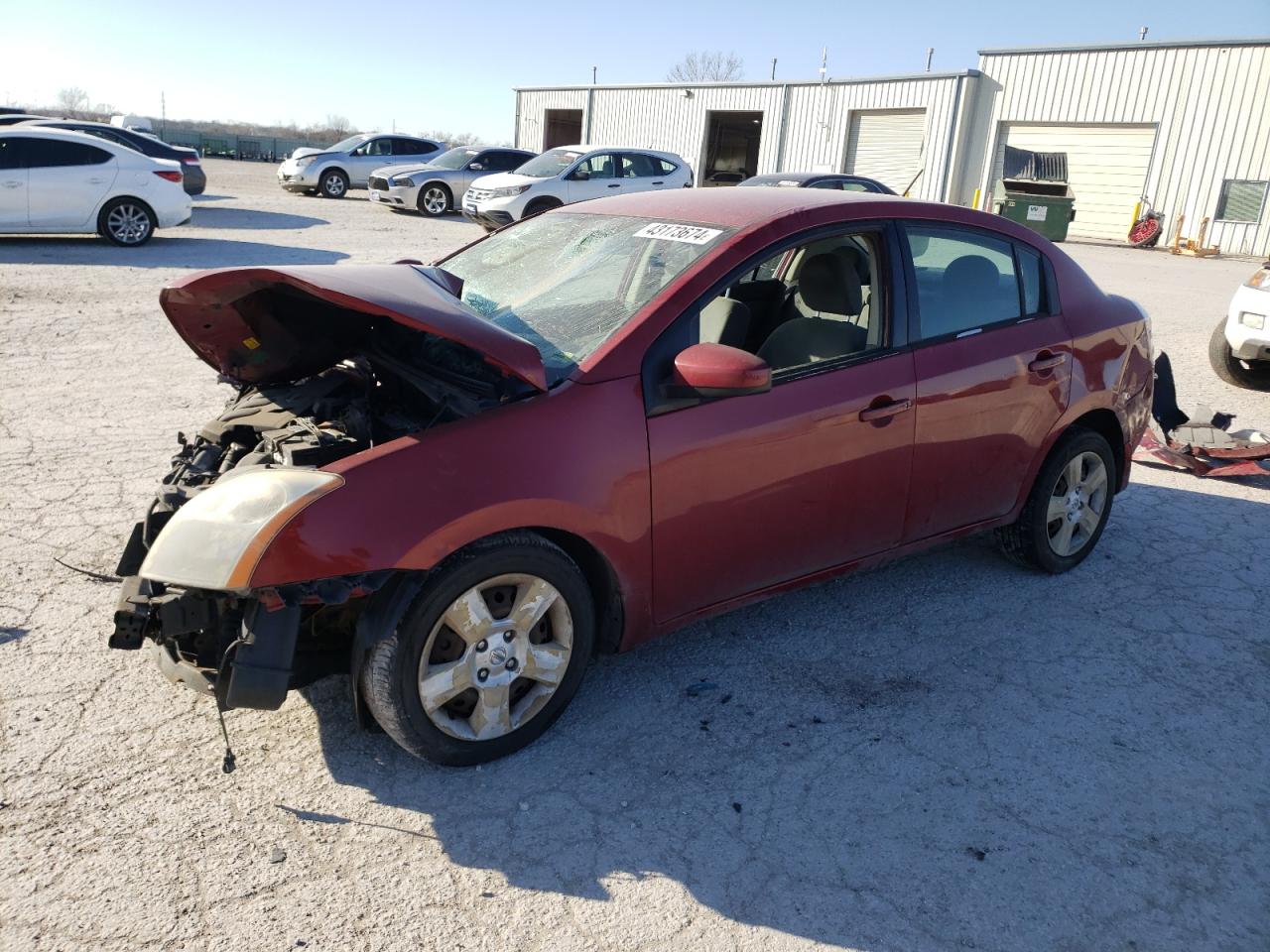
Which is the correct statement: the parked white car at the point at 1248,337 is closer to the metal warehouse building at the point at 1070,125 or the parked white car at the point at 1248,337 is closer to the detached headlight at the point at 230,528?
the detached headlight at the point at 230,528

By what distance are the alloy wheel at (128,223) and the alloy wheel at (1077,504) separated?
43.4ft

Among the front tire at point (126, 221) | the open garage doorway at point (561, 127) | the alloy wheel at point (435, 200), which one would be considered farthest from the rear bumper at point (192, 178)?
the open garage doorway at point (561, 127)

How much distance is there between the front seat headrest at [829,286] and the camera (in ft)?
13.0

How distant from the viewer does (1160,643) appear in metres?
4.12

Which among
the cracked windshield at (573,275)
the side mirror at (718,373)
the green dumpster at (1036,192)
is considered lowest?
the side mirror at (718,373)

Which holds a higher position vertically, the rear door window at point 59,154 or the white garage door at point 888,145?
the white garage door at point 888,145

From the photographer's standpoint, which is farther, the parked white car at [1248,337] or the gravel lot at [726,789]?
the parked white car at [1248,337]

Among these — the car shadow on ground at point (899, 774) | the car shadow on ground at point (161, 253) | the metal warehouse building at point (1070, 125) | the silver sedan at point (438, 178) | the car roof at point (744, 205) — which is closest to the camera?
the car shadow on ground at point (899, 774)

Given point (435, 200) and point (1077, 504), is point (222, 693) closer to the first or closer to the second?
point (1077, 504)

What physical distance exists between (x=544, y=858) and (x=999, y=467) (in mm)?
2629

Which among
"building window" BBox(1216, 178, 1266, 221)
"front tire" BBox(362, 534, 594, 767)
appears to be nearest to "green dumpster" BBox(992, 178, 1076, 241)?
"building window" BBox(1216, 178, 1266, 221)

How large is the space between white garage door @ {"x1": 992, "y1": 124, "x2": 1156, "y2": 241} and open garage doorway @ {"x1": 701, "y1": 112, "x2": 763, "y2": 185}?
36.3 ft

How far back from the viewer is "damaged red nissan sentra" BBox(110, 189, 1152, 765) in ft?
8.93

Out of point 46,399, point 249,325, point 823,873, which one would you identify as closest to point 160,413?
point 46,399
